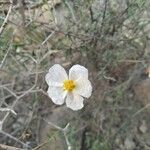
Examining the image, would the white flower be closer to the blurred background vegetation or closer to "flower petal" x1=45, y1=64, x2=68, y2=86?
"flower petal" x1=45, y1=64, x2=68, y2=86

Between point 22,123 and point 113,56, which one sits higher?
point 113,56

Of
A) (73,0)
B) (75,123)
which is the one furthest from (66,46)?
(75,123)

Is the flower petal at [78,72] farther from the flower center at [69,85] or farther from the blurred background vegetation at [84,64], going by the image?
the blurred background vegetation at [84,64]

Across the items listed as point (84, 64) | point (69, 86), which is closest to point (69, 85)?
point (69, 86)

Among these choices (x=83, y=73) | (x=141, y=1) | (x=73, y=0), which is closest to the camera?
(x=83, y=73)

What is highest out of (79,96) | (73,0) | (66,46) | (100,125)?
(73,0)

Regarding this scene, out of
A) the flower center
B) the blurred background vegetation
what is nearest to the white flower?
the flower center

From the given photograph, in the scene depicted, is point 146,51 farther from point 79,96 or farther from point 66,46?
point 79,96

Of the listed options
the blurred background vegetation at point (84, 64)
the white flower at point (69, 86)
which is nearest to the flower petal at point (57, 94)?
the white flower at point (69, 86)
